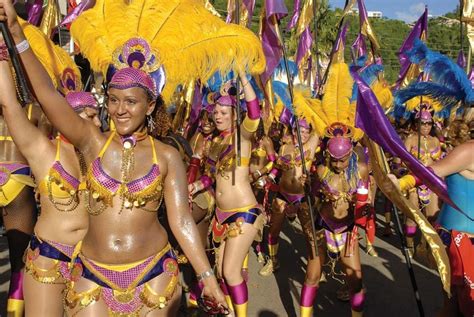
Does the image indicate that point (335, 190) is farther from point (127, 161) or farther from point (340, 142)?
point (127, 161)

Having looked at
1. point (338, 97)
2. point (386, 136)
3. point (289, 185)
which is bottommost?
point (289, 185)

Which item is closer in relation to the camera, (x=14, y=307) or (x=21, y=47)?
(x=21, y=47)

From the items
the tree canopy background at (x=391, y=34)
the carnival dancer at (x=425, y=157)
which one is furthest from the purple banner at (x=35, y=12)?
the tree canopy background at (x=391, y=34)

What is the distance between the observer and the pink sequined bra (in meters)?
2.58

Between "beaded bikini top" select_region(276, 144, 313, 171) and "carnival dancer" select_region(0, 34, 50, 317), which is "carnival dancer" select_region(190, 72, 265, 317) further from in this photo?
"beaded bikini top" select_region(276, 144, 313, 171)

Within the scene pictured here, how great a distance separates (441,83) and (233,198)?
80.5 inches

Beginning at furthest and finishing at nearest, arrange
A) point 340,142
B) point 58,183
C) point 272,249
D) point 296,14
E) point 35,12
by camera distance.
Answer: point 296,14
point 272,249
point 35,12
point 340,142
point 58,183

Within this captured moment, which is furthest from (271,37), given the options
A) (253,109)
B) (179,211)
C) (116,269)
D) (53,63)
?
(116,269)

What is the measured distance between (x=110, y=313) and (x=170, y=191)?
2.37ft

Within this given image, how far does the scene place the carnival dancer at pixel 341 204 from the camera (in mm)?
4480

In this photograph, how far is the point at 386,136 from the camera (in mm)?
3053

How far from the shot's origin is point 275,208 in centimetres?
700

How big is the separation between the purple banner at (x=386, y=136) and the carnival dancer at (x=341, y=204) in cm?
120

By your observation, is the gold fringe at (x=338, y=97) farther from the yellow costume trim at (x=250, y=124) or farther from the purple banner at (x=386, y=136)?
the purple banner at (x=386, y=136)
